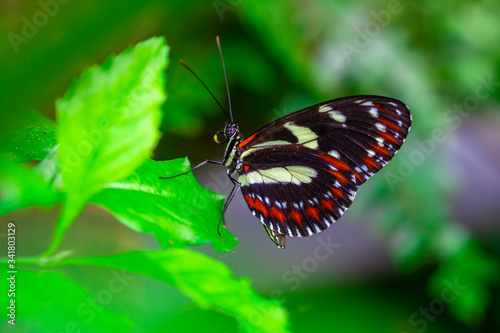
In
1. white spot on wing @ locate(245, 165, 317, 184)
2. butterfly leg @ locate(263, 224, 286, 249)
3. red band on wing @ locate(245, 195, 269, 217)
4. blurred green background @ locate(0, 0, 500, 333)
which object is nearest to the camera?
butterfly leg @ locate(263, 224, 286, 249)

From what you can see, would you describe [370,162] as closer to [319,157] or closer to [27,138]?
[319,157]

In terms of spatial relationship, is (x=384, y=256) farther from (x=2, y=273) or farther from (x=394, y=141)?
(x=2, y=273)

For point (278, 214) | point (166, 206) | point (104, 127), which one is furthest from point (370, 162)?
point (104, 127)

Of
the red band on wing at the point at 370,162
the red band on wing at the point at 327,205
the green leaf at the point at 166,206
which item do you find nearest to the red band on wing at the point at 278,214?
the red band on wing at the point at 327,205

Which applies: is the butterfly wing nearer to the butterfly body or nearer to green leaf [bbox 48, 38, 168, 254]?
the butterfly body

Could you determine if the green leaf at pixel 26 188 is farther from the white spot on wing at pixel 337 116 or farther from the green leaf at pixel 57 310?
the white spot on wing at pixel 337 116

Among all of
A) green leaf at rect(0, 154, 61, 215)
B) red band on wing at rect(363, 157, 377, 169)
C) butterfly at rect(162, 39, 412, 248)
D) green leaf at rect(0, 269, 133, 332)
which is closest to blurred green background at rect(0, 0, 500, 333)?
butterfly at rect(162, 39, 412, 248)

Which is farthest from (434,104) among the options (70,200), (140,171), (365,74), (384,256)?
(70,200)
